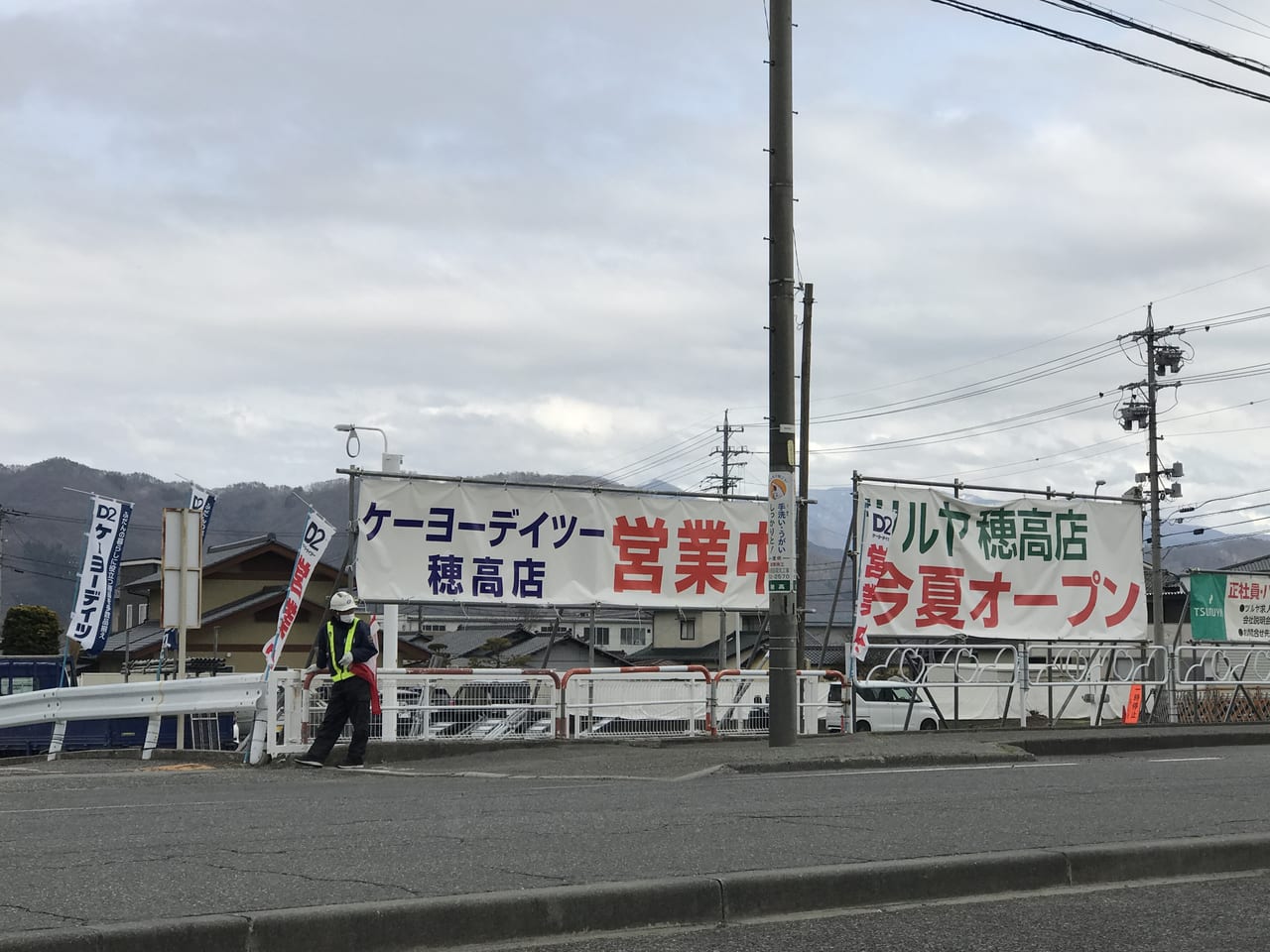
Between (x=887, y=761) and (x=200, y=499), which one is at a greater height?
(x=200, y=499)

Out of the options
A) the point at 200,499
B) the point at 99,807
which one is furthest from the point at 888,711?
the point at 99,807

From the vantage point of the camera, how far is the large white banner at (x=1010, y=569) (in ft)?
59.0

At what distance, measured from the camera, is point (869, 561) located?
57.6ft

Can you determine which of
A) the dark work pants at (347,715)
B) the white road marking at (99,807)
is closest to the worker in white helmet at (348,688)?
the dark work pants at (347,715)

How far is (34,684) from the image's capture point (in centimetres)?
2698

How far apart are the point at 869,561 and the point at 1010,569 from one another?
101 inches

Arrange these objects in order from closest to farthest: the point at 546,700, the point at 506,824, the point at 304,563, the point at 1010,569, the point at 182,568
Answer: the point at 506,824 → the point at 546,700 → the point at 304,563 → the point at 182,568 → the point at 1010,569

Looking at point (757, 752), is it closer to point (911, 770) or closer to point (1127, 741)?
point (911, 770)

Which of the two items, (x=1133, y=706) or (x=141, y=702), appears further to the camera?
(x=1133, y=706)

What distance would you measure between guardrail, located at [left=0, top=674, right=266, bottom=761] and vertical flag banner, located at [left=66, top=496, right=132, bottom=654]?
6.59m

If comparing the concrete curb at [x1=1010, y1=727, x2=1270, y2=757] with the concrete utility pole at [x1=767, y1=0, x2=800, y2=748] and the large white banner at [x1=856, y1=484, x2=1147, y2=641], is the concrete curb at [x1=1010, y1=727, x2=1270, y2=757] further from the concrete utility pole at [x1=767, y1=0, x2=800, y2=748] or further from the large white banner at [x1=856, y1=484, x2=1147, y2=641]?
the concrete utility pole at [x1=767, y1=0, x2=800, y2=748]

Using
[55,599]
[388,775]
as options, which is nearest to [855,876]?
Answer: [388,775]

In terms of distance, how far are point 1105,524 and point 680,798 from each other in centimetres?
1230

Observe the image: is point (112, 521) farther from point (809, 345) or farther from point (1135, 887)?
point (1135, 887)
